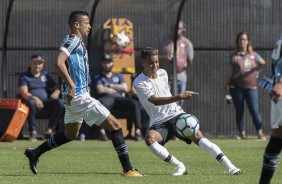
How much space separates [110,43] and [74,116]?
832 cm

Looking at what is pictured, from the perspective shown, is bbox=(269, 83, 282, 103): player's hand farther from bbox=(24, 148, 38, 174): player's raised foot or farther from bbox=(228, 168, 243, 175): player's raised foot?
bbox=(24, 148, 38, 174): player's raised foot

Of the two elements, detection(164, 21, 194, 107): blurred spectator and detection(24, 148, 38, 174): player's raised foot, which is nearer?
detection(24, 148, 38, 174): player's raised foot

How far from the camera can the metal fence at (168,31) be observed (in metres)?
20.4

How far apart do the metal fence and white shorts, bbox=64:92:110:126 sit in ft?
26.3

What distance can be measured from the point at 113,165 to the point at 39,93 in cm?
604

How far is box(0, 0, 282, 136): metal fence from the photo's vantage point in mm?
20359

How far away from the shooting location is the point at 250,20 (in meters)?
21.5

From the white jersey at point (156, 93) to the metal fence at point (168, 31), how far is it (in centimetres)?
767

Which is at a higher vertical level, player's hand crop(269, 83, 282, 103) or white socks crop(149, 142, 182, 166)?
player's hand crop(269, 83, 282, 103)

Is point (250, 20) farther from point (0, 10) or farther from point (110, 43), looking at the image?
point (0, 10)

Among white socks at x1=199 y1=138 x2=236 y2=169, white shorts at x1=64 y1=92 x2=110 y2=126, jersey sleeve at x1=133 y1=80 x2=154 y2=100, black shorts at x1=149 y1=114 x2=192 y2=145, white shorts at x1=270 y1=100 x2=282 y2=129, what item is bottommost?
white socks at x1=199 y1=138 x2=236 y2=169

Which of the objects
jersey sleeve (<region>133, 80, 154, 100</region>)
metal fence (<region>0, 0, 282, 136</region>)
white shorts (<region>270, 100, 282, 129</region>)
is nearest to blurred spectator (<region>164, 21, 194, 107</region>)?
metal fence (<region>0, 0, 282, 136</region>)

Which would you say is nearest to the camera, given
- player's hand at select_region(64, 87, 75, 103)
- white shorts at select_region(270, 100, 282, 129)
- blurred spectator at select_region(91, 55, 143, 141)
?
white shorts at select_region(270, 100, 282, 129)

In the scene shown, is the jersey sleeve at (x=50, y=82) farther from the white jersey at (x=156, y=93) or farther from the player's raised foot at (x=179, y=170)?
the player's raised foot at (x=179, y=170)
